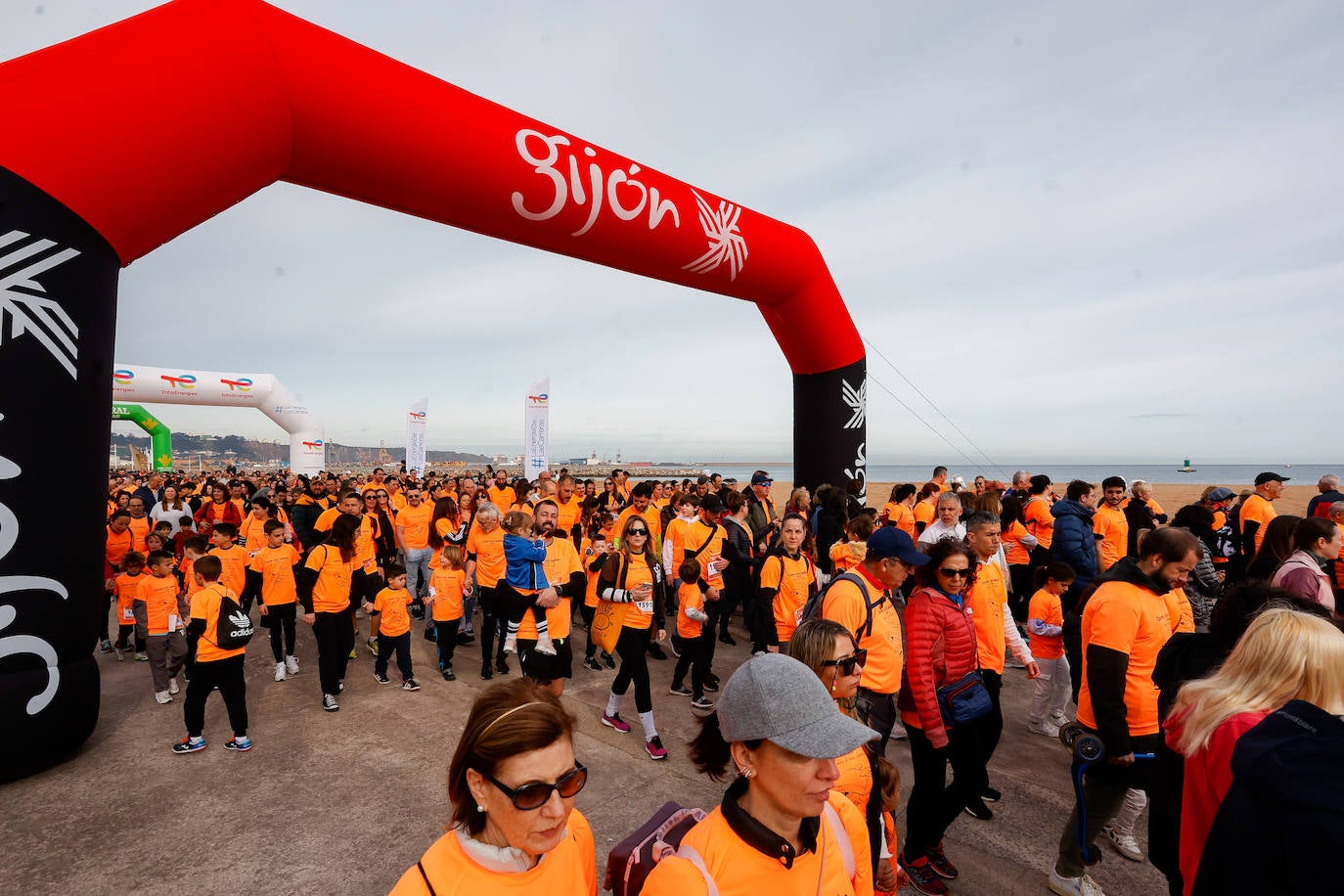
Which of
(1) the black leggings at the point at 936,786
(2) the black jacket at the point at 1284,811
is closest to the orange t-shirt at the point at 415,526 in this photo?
(1) the black leggings at the point at 936,786

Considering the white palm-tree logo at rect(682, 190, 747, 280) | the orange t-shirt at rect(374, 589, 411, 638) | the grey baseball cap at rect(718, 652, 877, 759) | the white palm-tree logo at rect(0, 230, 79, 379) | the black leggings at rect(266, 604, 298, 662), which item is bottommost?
the black leggings at rect(266, 604, 298, 662)

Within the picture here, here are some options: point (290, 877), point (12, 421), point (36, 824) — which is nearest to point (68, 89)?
point (12, 421)

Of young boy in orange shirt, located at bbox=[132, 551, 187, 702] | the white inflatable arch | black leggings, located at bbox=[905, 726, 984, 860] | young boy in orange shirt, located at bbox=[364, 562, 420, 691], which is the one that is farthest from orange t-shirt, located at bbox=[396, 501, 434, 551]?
the white inflatable arch

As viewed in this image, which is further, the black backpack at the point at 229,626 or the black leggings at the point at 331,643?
the black leggings at the point at 331,643

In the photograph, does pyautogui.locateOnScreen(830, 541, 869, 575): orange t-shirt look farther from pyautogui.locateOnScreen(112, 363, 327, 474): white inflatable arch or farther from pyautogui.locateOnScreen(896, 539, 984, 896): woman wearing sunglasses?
pyautogui.locateOnScreen(112, 363, 327, 474): white inflatable arch

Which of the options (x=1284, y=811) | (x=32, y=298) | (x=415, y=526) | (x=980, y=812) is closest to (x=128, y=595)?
(x=415, y=526)

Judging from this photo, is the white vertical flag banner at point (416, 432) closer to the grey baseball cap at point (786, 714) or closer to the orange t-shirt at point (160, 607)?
the orange t-shirt at point (160, 607)

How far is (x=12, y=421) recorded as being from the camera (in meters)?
3.75

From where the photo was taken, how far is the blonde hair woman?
1.75 meters

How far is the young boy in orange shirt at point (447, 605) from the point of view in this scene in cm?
622

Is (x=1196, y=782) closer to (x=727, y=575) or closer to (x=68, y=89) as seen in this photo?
(x=727, y=575)

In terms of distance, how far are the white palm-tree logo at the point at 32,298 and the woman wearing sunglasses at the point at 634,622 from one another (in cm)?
397

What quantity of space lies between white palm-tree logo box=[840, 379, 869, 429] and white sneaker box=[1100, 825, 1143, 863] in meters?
6.74

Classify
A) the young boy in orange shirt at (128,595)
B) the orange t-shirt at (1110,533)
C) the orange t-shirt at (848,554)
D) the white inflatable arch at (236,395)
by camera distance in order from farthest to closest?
the white inflatable arch at (236,395)
the orange t-shirt at (1110,533)
the young boy in orange shirt at (128,595)
the orange t-shirt at (848,554)
